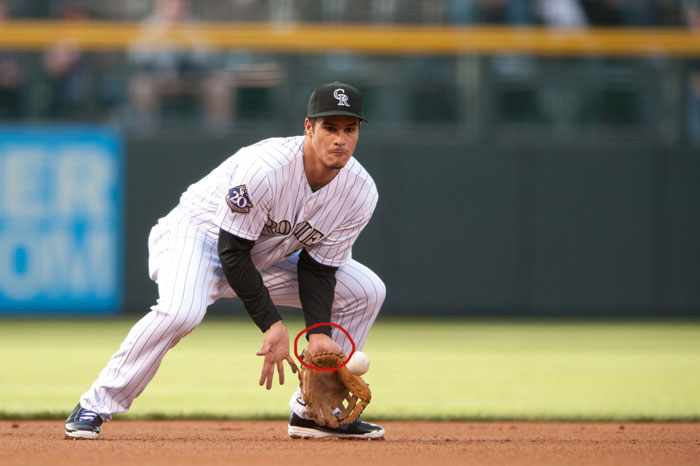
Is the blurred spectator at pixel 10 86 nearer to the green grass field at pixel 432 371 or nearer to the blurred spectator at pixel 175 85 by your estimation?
the blurred spectator at pixel 175 85

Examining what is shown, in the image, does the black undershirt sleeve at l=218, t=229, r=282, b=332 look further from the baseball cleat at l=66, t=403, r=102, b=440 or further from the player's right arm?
the baseball cleat at l=66, t=403, r=102, b=440

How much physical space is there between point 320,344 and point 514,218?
7460 mm

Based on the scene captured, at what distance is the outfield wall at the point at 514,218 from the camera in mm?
11516

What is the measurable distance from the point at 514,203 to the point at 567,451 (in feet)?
24.8

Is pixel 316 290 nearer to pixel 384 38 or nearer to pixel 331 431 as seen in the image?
pixel 331 431

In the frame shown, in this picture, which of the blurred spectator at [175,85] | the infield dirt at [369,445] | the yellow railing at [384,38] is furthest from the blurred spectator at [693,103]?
the infield dirt at [369,445]

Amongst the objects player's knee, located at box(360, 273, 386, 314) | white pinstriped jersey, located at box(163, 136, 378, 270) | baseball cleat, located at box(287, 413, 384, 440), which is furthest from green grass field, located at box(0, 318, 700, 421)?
white pinstriped jersey, located at box(163, 136, 378, 270)

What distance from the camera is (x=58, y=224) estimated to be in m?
11.1

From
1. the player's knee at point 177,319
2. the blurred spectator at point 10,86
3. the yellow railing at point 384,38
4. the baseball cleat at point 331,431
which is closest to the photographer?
the player's knee at point 177,319

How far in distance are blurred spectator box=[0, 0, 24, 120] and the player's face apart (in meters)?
7.96

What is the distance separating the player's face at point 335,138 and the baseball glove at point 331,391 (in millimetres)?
807

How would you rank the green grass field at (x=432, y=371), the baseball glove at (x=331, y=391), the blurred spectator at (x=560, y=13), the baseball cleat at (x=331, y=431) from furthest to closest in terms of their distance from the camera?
the blurred spectator at (x=560, y=13) → the green grass field at (x=432, y=371) → the baseball cleat at (x=331, y=431) → the baseball glove at (x=331, y=391)

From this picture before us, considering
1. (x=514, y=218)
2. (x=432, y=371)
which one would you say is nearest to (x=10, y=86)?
(x=514, y=218)

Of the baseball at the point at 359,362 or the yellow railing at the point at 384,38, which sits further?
the yellow railing at the point at 384,38
